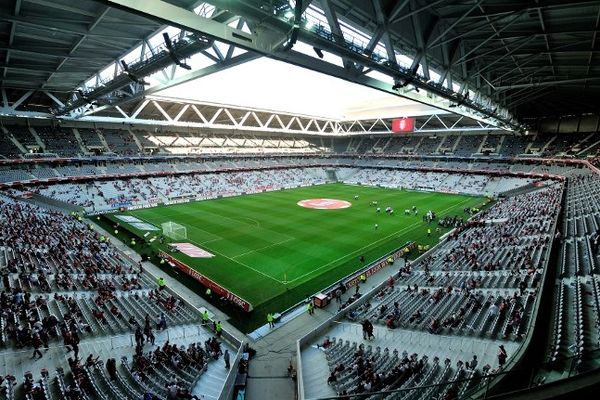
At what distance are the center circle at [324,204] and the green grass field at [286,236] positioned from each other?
1.38m

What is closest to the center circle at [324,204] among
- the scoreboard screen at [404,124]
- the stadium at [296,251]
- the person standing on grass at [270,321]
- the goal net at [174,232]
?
the stadium at [296,251]

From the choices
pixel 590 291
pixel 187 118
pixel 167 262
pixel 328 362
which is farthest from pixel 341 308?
pixel 187 118

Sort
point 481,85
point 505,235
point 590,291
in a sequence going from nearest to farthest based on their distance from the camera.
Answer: point 590,291
point 505,235
point 481,85

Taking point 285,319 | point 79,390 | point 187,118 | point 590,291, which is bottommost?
point 285,319

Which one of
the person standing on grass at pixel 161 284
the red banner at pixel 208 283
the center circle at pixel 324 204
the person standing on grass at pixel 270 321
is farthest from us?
the center circle at pixel 324 204

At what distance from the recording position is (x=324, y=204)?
48469mm

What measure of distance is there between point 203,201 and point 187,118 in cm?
1938

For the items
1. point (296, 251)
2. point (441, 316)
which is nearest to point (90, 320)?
point (441, 316)

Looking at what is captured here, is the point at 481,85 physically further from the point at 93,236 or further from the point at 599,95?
the point at 93,236

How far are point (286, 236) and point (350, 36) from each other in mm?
21058

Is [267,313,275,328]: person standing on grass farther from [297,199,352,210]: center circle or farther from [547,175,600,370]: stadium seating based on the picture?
[297,199,352,210]: center circle

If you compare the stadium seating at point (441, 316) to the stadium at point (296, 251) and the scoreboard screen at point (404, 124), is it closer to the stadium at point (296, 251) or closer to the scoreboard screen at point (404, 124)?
the stadium at point (296, 251)

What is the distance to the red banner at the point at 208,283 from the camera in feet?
62.5

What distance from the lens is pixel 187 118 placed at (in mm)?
61781
